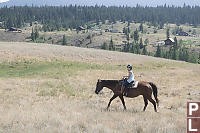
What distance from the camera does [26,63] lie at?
4838 cm

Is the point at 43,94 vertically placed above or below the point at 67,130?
below

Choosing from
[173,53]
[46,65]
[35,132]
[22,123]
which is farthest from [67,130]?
[173,53]

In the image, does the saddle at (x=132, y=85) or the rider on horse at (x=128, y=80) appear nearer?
the rider on horse at (x=128, y=80)

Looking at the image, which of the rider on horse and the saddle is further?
the saddle

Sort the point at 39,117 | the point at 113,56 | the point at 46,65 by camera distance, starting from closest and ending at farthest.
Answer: the point at 39,117
the point at 46,65
the point at 113,56

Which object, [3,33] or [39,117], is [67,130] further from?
[3,33]

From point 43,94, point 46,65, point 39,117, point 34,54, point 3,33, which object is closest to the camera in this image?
point 39,117

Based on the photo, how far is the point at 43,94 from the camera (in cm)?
2100

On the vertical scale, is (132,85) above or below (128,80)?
below

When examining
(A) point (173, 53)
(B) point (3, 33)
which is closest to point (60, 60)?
(A) point (173, 53)

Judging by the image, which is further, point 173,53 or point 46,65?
point 173,53

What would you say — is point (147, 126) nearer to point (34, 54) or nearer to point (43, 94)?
point (43, 94)

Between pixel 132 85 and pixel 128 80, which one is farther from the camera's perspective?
pixel 132 85

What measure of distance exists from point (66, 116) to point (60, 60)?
4305 centimetres
